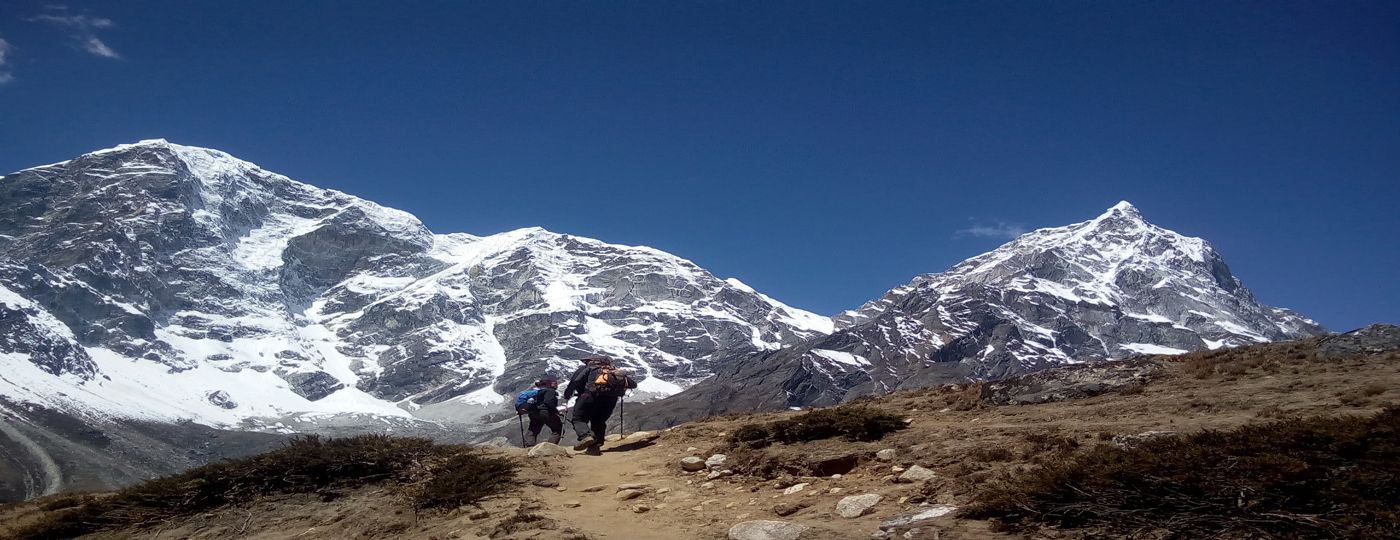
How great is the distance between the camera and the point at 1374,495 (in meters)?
7.34

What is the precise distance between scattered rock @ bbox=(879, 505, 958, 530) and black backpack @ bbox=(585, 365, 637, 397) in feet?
34.7

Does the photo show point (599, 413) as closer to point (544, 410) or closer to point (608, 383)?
point (608, 383)

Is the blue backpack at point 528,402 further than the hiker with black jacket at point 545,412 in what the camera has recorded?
Yes

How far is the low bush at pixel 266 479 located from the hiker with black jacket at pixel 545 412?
5723mm

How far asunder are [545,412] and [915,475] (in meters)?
12.2

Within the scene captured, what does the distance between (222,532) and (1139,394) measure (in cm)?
1674

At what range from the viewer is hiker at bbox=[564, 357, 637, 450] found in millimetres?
19359

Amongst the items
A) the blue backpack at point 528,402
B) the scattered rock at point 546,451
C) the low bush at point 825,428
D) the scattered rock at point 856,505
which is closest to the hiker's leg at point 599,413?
the scattered rock at point 546,451

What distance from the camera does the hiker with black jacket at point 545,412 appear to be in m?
21.0

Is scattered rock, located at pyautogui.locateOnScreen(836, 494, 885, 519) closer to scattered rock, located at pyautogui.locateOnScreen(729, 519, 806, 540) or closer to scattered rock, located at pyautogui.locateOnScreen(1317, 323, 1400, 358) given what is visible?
scattered rock, located at pyautogui.locateOnScreen(729, 519, 806, 540)

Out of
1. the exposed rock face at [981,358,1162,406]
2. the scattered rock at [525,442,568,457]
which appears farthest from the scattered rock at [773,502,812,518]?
the exposed rock face at [981,358,1162,406]

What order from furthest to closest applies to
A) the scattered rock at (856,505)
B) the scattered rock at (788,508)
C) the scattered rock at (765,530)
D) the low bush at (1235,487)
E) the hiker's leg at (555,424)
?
the hiker's leg at (555,424)
the scattered rock at (788,508)
the scattered rock at (856,505)
the scattered rock at (765,530)
the low bush at (1235,487)

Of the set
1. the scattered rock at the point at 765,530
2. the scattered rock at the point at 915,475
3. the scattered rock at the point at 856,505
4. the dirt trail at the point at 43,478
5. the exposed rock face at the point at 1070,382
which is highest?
the dirt trail at the point at 43,478

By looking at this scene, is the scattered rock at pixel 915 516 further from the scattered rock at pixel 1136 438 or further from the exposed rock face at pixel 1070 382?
the exposed rock face at pixel 1070 382
